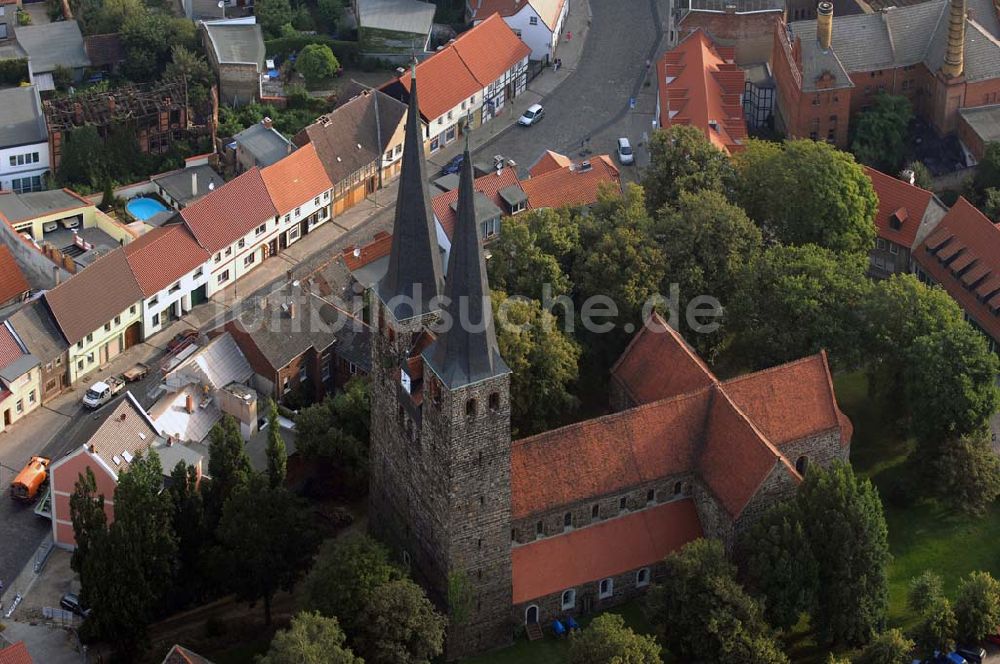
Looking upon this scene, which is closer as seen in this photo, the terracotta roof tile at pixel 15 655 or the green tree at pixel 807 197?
the terracotta roof tile at pixel 15 655

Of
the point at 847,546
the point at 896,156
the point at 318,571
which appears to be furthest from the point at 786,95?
the point at 318,571

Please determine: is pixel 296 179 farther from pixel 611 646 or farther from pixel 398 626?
pixel 611 646

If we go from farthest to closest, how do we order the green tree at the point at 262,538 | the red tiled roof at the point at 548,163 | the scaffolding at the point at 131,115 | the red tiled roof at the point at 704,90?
1. the scaffolding at the point at 131,115
2. the red tiled roof at the point at 704,90
3. the red tiled roof at the point at 548,163
4. the green tree at the point at 262,538

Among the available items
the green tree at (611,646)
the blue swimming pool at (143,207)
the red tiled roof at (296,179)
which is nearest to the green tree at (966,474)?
the green tree at (611,646)

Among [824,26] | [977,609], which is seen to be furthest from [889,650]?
[824,26]

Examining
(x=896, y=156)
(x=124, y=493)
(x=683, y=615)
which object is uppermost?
(x=124, y=493)

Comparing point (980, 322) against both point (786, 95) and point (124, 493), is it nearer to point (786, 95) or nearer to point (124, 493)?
point (786, 95)

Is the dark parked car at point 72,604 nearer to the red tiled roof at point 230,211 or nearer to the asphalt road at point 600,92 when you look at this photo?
the red tiled roof at point 230,211

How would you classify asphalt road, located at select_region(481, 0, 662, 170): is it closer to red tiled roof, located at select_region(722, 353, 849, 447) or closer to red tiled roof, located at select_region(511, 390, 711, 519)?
red tiled roof, located at select_region(722, 353, 849, 447)
